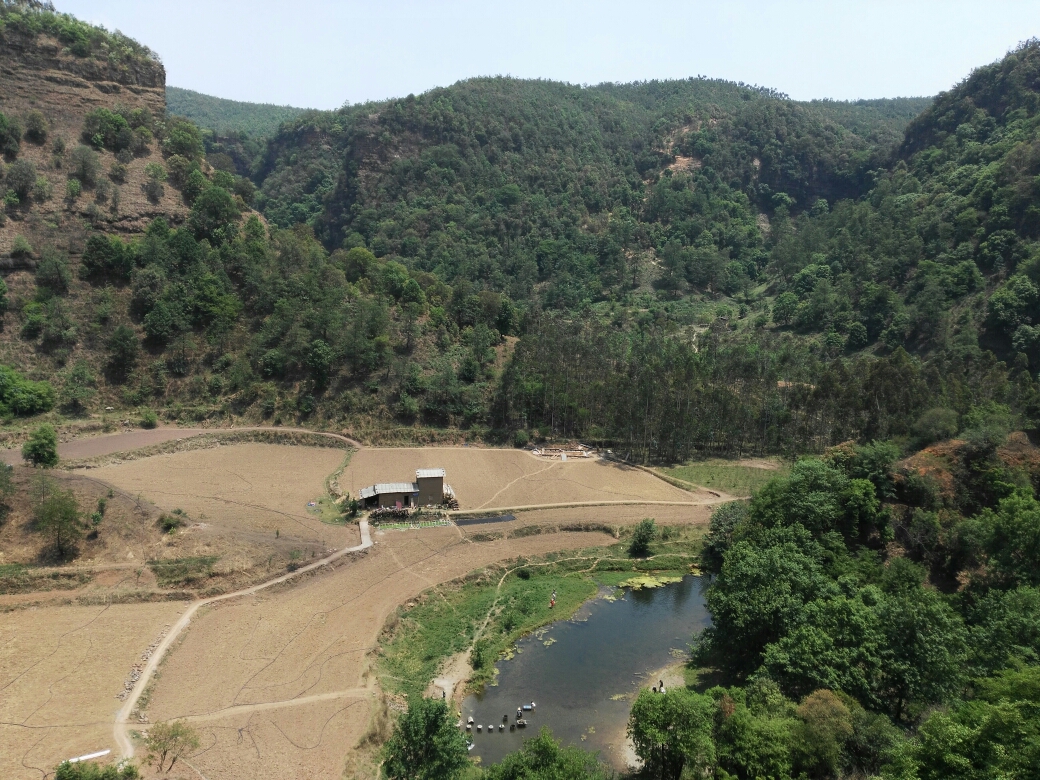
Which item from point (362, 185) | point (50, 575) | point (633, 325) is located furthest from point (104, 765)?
point (362, 185)

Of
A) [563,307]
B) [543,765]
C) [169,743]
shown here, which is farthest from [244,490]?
[563,307]

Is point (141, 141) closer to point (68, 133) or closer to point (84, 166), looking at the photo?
point (68, 133)

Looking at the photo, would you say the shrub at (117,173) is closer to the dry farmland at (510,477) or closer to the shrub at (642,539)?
the dry farmland at (510,477)

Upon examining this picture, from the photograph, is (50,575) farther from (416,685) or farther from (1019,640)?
(1019,640)

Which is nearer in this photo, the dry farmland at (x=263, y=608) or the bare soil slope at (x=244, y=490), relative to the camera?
the dry farmland at (x=263, y=608)

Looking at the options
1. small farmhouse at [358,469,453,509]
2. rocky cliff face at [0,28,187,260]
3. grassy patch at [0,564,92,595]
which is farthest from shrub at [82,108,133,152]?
grassy patch at [0,564,92,595]

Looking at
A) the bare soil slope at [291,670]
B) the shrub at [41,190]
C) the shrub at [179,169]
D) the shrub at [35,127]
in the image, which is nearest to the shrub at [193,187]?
the shrub at [179,169]

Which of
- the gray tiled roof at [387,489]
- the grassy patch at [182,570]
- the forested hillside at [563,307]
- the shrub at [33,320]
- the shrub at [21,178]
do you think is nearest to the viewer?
the grassy patch at [182,570]
